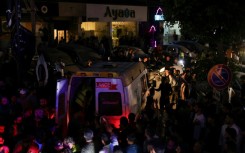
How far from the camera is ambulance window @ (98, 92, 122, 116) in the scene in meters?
9.76

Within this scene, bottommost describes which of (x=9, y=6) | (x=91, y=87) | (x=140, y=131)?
(x=140, y=131)

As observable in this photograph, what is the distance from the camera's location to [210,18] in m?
10.8

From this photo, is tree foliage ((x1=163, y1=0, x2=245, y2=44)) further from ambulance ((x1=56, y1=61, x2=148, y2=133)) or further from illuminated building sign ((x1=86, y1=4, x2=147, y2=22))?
illuminated building sign ((x1=86, y1=4, x2=147, y2=22))

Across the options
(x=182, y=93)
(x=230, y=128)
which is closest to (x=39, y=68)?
(x=182, y=93)

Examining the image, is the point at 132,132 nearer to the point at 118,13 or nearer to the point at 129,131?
the point at 129,131

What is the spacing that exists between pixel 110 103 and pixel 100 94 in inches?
11.9

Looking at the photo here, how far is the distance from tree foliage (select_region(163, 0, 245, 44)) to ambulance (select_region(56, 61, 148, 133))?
6.65 ft

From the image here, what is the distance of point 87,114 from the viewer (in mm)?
10484

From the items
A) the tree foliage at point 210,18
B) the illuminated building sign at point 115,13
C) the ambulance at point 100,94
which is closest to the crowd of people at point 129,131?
the ambulance at point 100,94

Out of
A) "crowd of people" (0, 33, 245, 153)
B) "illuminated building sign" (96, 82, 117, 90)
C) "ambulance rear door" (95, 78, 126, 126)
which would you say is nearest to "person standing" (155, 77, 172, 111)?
"crowd of people" (0, 33, 245, 153)

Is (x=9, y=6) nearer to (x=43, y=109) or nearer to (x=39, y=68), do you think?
(x=39, y=68)

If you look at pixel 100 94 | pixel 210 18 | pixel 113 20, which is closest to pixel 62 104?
pixel 100 94

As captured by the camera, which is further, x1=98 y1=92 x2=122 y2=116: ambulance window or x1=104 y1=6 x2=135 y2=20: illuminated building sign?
x1=104 y1=6 x2=135 y2=20: illuminated building sign

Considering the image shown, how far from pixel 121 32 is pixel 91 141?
87.2 ft
